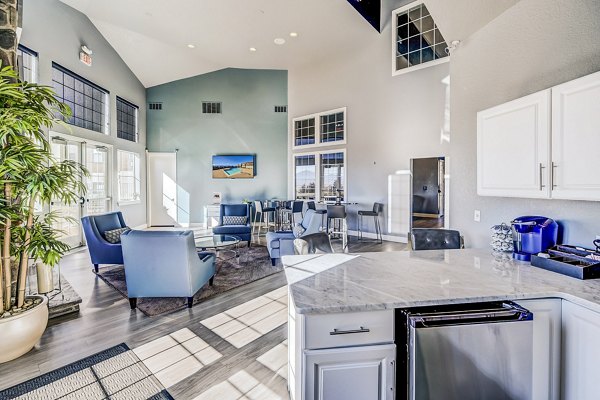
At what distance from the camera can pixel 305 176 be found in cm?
895

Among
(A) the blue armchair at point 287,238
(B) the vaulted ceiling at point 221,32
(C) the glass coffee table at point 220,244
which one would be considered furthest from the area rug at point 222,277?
(B) the vaulted ceiling at point 221,32

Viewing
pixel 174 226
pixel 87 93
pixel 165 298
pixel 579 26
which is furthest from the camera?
pixel 174 226

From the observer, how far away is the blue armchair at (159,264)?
3168mm

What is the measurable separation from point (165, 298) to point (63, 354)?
1.22 meters

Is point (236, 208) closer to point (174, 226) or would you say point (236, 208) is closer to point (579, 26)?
point (174, 226)

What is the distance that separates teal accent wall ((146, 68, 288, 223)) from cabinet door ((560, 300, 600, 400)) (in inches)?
321

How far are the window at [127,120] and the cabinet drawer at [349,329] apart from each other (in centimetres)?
826

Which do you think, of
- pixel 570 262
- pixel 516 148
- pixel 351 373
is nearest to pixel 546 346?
pixel 570 262

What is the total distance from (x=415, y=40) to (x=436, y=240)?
5.65m

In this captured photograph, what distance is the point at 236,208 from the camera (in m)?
7.10

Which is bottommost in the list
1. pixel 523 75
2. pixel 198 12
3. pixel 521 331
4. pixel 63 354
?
pixel 63 354

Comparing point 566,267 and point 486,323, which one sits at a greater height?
point 566,267

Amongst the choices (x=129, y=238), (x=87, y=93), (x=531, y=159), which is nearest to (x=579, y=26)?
(x=531, y=159)

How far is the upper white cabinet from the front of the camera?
166 centimetres
